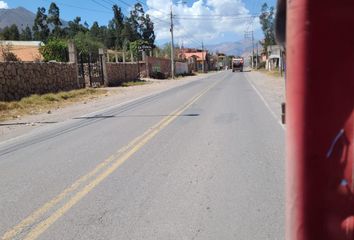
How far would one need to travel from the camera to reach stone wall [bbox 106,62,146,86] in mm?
41356

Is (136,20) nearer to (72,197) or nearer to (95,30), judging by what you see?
(95,30)

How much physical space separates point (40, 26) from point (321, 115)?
127399 millimetres

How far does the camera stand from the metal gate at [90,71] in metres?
34.6

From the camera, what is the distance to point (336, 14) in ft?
5.03

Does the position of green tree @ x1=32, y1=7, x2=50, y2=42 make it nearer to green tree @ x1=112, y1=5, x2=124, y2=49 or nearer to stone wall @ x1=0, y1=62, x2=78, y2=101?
green tree @ x1=112, y1=5, x2=124, y2=49

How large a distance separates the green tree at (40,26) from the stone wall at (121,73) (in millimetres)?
71510

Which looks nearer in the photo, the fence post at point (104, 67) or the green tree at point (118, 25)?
the fence post at point (104, 67)

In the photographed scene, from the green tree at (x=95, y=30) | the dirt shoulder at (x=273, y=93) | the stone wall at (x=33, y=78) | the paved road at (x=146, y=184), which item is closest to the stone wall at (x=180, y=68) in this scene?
the dirt shoulder at (x=273, y=93)

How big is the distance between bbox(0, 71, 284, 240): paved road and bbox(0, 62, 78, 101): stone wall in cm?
1173

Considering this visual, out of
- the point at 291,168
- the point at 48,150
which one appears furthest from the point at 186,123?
the point at 291,168

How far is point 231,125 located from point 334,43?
10774 mm

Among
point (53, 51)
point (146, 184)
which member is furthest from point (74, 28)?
point (146, 184)

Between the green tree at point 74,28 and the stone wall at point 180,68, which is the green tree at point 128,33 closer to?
the green tree at point 74,28

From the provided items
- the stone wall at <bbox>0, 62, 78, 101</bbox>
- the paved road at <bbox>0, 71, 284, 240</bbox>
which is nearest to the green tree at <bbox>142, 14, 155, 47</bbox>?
the stone wall at <bbox>0, 62, 78, 101</bbox>
